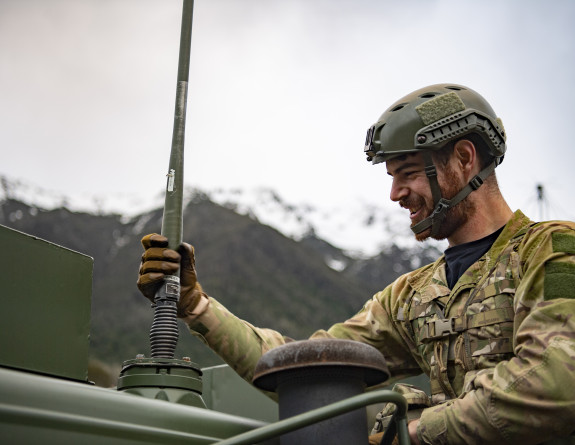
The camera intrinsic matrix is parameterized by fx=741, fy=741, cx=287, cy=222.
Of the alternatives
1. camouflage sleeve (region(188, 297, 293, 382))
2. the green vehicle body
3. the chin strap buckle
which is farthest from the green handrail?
the chin strap buckle

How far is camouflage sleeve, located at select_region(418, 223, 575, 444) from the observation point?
2434mm

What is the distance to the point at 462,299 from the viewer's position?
318 centimetres

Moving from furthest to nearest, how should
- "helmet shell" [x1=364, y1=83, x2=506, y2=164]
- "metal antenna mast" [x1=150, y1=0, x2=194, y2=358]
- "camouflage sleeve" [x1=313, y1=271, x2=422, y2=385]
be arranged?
"camouflage sleeve" [x1=313, y1=271, x2=422, y2=385] → "helmet shell" [x1=364, y1=83, x2=506, y2=164] → "metal antenna mast" [x1=150, y1=0, x2=194, y2=358]

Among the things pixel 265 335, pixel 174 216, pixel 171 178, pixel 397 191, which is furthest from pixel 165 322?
pixel 397 191

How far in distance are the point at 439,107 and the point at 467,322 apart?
1046 mm

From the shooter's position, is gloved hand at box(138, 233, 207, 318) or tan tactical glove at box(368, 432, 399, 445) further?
gloved hand at box(138, 233, 207, 318)

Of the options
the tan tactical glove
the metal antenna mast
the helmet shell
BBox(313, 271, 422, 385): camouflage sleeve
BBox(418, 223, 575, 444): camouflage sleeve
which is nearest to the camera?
BBox(418, 223, 575, 444): camouflage sleeve

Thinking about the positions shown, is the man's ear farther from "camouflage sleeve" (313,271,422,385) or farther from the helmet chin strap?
"camouflage sleeve" (313,271,422,385)

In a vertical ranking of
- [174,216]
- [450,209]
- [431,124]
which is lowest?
[174,216]

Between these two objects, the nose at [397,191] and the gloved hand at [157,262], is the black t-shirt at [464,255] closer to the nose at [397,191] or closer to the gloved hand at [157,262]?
the nose at [397,191]

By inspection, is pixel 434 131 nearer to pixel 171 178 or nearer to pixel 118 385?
pixel 171 178

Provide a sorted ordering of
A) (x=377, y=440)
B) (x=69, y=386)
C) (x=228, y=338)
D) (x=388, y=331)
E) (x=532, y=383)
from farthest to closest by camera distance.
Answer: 1. (x=388, y=331)
2. (x=228, y=338)
3. (x=377, y=440)
4. (x=532, y=383)
5. (x=69, y=386)

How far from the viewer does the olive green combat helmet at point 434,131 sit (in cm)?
344

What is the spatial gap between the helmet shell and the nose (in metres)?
0.13
